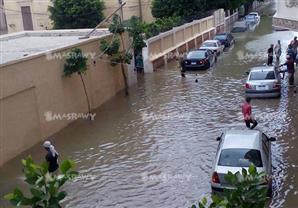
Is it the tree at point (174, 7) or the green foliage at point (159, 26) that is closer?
the green foliage at point (159, 26)

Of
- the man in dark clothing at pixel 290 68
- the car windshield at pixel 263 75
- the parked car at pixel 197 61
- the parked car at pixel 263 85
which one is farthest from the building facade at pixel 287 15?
the parked car at pixel 197 61

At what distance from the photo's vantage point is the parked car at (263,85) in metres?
21.9

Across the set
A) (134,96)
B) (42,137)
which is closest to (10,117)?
(42,137)

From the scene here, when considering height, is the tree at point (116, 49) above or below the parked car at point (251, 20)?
above

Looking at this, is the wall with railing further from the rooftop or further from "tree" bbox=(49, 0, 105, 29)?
"tree" bbox=(49, 0, 105, 29)

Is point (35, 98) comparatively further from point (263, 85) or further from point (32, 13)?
point (32, 13)

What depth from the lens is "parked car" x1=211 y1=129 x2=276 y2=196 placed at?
37.4ft

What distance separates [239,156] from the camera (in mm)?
11898

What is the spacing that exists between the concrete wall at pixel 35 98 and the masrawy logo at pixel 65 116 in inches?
4.7

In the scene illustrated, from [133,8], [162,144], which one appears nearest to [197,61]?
[162,144]

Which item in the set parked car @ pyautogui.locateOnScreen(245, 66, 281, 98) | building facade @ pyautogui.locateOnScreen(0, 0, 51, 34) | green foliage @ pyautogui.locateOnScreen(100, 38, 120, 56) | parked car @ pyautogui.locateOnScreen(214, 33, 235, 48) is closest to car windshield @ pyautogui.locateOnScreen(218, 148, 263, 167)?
parked car @ pyautogui.locateOnScreen(245, 66, 281, 98)

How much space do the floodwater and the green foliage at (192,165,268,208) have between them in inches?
300

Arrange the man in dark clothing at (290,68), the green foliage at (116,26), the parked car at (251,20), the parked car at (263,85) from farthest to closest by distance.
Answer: the parked car at (251,20)
the green foliage at (116,26)
the man in dark clothing at (290,68)
the parked car at (263,85)

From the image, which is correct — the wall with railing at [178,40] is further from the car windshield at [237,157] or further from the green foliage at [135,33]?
the car windshield at [237,157]
